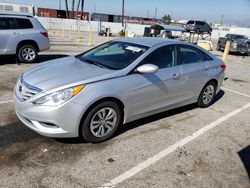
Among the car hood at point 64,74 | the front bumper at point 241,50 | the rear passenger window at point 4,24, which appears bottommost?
the front bumper at point 241,50

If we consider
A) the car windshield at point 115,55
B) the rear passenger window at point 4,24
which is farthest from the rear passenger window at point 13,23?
the car windshield at point 115,55

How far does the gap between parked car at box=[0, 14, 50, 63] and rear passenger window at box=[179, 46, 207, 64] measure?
6.17 meters

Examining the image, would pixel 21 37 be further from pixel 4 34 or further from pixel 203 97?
pixel 203 97

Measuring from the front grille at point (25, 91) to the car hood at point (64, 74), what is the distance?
0.06m

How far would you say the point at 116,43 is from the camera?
542 centimetres

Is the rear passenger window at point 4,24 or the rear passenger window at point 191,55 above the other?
the rear passenger window at point 4,24

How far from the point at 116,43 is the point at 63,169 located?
2.81 meters

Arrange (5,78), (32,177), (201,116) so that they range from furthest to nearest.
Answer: (5,78), (201,116), (32,177)

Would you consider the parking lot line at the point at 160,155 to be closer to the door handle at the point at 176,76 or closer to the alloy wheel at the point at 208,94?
the alloy wheel at the point at 208,94

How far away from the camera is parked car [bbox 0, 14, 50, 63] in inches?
357

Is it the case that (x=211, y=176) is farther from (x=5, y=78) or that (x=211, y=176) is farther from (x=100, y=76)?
(x=5, y=78)

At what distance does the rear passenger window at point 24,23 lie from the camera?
9414mm

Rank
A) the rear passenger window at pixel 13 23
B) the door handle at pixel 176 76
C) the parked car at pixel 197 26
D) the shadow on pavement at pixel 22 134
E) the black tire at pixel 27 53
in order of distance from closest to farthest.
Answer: the shadow on pavement at pixel 22 134
the door handle at pixel 176 76
the rear passenger window at pixel 13 23
the black tire at pixel 27 53
the parked car at pixel 197 26

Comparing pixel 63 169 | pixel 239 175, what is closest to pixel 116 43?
pixel 63 169
